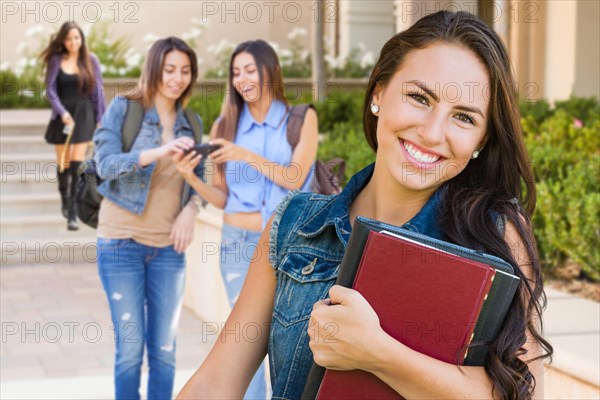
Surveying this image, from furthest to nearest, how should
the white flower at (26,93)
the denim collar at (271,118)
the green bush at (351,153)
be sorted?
the white flower at (26,93) → the green bush at (351,153) → the denim collar at (271,118)

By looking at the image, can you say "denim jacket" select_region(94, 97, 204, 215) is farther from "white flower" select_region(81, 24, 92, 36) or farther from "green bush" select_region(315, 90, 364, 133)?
"white flower" select_region(81, 24, 92, 36)

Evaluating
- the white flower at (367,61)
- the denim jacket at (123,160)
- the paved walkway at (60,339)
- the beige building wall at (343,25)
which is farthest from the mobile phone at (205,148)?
the white flower at (367,61)

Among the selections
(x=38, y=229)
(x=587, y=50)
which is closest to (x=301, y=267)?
(x=38, y=229)

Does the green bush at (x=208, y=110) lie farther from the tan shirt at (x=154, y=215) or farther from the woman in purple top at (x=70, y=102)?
the tan shirt at (x=154, y=215)

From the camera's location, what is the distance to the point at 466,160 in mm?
1940

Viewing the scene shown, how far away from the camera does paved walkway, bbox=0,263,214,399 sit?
6.20 m

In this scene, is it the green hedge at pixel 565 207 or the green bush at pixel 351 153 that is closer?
the green hedge at pixel 565 207

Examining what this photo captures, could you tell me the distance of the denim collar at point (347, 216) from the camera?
75.9 inches

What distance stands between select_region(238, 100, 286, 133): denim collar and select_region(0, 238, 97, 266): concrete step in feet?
18.6

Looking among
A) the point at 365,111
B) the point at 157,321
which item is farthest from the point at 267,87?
the point at 365,111

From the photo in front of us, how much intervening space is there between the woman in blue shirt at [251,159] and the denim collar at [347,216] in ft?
9.18

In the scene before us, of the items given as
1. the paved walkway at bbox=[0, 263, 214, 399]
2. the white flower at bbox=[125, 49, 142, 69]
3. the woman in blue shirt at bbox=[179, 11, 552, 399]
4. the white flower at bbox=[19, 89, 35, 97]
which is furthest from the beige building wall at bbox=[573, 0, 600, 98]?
the woman in blue shirt at bbox=[179, 11, 552, 399]

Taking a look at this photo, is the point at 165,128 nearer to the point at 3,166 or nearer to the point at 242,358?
the point at 242,358

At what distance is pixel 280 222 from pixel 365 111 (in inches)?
12.2
